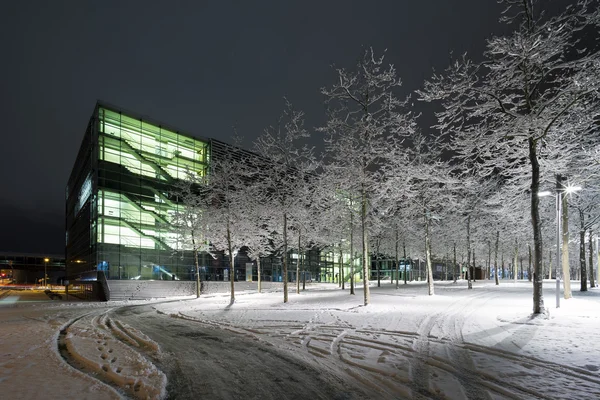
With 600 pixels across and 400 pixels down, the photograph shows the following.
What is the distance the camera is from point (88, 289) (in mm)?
42562

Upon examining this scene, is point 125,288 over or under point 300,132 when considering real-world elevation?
under

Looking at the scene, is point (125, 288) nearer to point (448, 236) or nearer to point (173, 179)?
point (173, 179)

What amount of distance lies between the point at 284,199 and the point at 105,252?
84.6 feet

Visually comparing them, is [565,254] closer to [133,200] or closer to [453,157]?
[453,157]

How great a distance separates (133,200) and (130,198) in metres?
0.44

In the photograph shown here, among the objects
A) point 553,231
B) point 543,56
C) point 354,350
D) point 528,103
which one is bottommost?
point 354,350

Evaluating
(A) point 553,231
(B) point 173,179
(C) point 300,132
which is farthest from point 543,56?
(B) point 173,179

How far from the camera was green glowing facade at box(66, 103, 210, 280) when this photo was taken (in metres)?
42.2

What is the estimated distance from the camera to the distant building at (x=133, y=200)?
42250mm

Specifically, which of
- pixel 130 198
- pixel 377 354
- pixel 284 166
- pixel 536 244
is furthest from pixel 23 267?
pixel 536 244

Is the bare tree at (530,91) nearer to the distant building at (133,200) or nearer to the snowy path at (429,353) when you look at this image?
the snowy path at (429,353)

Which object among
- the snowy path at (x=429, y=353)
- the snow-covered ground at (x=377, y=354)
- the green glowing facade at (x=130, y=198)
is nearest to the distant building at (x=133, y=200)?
the green glowing facade at (x=130, y=198)

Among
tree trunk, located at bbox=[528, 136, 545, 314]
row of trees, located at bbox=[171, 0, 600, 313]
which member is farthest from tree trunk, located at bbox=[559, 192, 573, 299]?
tree trunk, located at bbox=[528, 136, 545, 314]

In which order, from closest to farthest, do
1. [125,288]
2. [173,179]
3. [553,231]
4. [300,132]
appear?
[300,132] < [553,231] < [125,288] < [173,179]
